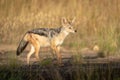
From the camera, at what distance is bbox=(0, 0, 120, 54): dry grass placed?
43.1ft

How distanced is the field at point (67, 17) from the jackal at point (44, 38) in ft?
2.70

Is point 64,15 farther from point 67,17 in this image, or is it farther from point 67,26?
point 67,26

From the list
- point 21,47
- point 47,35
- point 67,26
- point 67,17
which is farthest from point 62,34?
point 67,17

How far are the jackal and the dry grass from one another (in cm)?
118

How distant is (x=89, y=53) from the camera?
11812 millimetres

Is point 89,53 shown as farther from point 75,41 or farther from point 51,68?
point 51,68

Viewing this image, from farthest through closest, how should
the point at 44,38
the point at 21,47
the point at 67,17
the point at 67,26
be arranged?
the point at 67,17
the point at 67,26
the point at 44,38
the point at 21,47

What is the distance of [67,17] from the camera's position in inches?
546

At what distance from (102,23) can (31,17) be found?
1737 mm

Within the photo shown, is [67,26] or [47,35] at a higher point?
[67,26]

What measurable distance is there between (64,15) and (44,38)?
111 inches

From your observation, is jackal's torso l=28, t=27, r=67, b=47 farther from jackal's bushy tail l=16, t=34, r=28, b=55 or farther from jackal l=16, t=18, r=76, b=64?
jackal's bushy tail l=16, t=34, r=28, b=55

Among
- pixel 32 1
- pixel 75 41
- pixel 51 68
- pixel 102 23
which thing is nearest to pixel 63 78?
pixel 51 68

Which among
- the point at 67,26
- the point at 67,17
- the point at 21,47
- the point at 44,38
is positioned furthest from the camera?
the point at 67,17
